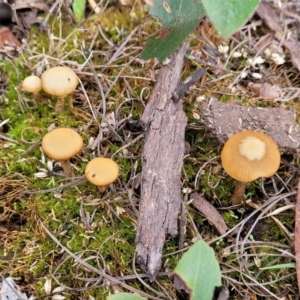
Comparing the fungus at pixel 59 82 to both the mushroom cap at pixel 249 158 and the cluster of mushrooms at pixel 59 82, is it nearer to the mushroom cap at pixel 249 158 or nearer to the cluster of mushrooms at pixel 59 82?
the cluster of mushrooms at pixel 59 82

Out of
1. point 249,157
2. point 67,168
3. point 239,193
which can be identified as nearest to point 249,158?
point 249,157

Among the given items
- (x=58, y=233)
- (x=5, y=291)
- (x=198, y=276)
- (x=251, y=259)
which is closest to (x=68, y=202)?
(x=58, y=233)

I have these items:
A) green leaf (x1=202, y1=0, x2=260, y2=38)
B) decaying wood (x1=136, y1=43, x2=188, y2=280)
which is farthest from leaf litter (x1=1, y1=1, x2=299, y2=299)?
green leaf (x1=202, y1=0, x2=260, y2=38)

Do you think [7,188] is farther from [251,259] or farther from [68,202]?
[251,259]

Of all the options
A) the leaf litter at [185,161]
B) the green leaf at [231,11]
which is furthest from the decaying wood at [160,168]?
the green leaf at [231,11]

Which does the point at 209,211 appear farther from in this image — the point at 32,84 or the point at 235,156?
the point at 32,84

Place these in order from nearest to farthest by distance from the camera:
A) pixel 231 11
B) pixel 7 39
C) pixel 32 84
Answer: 1. pixel 231 11
2. pixel 32 84
3. pixel 7 39

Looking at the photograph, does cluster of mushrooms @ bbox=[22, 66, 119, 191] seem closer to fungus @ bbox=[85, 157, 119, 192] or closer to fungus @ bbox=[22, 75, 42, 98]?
fungus @ bbox=[85, 157, 119, 192]
